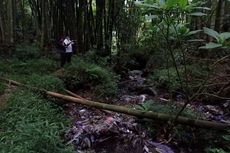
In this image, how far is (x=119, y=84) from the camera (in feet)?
32.3

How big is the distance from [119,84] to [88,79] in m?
1.56

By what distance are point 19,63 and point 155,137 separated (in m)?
5.81

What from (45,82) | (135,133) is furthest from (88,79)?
(135,133)

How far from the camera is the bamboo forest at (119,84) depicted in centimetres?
387

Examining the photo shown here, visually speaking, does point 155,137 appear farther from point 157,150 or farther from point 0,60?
point 0,60

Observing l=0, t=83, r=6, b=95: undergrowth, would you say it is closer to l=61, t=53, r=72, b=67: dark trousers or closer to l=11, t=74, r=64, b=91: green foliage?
l=11, t=74, r=64, b=91: green foliage

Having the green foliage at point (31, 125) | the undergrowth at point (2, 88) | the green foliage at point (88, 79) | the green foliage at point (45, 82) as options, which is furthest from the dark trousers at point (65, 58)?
the green foliage at point (31, 125)

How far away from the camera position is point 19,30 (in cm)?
1489

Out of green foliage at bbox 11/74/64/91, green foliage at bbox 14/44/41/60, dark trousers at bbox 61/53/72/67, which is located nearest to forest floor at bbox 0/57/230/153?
green foliage at bbox 11/74/64/91

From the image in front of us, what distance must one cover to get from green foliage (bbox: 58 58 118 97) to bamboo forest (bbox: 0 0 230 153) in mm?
27

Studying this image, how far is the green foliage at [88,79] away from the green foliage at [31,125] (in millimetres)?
1577

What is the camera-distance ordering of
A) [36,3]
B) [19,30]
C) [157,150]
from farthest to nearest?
[19,30] → [36,3] → [157,150]

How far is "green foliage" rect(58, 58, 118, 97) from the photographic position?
806 centimetres

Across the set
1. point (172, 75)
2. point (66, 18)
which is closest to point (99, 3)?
point (66, 18)
